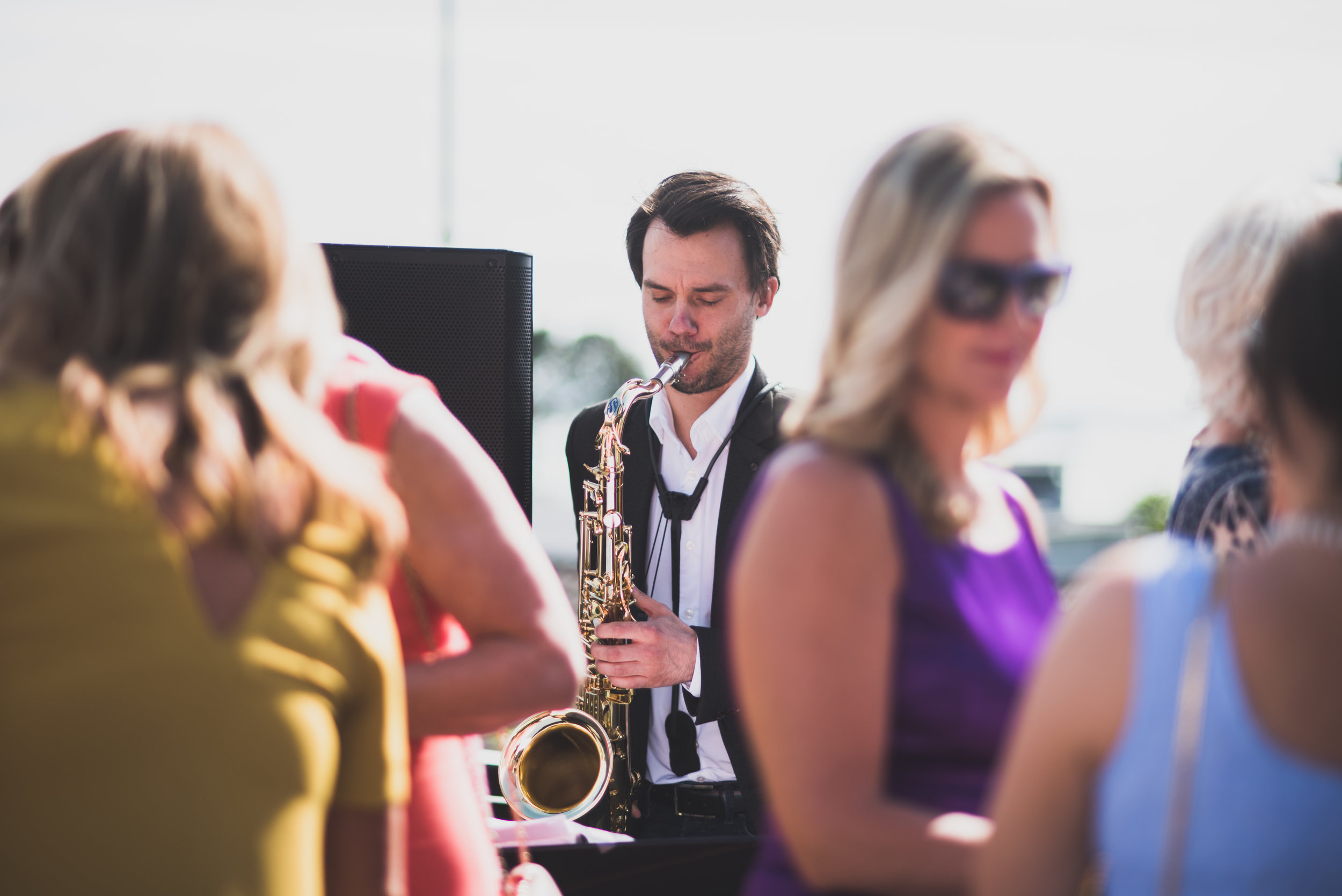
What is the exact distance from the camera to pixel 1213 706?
3.49ft

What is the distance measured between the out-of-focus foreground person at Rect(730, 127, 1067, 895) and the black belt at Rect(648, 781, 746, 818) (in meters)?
1.73

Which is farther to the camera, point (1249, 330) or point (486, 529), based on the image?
point (1249, 330)

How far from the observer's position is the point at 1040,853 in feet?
3.87

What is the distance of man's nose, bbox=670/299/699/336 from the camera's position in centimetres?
355

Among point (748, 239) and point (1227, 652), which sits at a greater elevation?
point (748, 239)

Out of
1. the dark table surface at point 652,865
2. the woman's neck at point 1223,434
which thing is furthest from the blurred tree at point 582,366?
the woman's neck at point 1223,434

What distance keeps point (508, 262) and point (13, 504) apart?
6.23ft

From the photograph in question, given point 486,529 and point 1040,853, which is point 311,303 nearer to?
point 486,529

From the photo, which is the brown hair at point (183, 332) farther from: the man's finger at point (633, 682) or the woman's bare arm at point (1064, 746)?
the man's finger at point (633, 682)

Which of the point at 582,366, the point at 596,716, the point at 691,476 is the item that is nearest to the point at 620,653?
the point at 596,716

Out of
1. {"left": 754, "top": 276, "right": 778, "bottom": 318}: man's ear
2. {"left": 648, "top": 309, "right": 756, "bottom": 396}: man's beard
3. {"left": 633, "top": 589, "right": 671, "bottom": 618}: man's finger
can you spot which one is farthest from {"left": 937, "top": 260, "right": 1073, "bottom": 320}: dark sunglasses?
{"left": 754, "top": 276, "right": 778, "bottom": 318}: man's ear

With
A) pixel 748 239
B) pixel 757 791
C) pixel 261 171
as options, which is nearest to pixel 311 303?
pixel 261 171

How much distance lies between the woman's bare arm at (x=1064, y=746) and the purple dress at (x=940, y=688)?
0.16 meters

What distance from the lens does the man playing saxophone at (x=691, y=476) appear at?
316 cm
